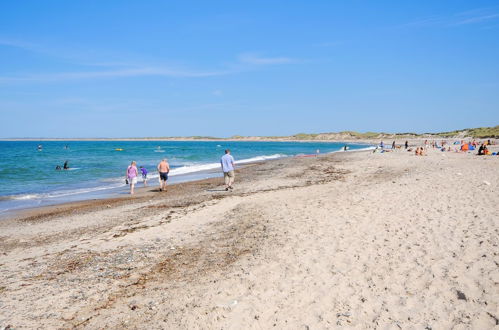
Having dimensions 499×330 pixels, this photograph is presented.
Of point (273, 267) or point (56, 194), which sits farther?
point (56, 194)

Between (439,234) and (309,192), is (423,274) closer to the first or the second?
(439,234)

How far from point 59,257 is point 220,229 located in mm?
3611

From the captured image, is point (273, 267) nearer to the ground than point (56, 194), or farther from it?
farther from it

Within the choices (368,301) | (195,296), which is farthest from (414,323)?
(195,296)

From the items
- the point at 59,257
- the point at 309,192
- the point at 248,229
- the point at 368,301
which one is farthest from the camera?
the point at 309,192

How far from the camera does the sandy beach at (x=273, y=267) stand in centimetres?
470

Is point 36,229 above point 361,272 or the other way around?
the other way around

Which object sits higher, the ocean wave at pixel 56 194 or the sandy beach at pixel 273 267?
the sandy beach at pixel 273 267

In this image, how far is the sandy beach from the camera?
4.70 meters

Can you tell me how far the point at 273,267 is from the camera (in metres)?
6.18

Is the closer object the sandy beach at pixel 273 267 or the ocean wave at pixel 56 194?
the sandy beach at pixel 273 267

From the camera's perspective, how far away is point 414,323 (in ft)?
14.2

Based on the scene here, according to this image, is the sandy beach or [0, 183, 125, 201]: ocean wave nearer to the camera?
the sandy beach

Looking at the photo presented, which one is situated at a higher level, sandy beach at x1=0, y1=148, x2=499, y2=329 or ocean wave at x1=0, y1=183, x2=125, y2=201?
sandy beach at x1=0, y1=148, x2=499, y2=329
